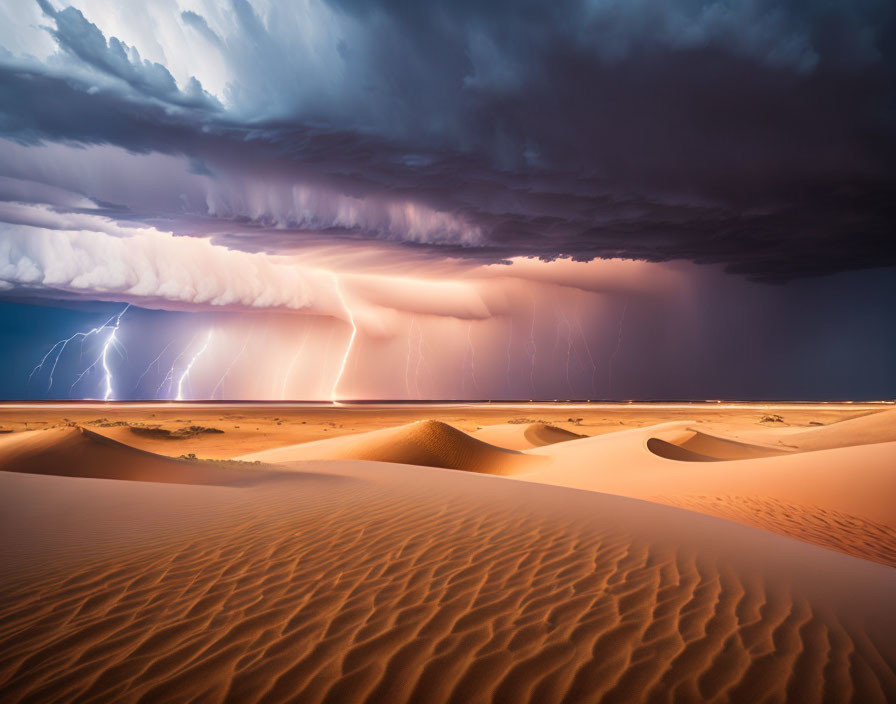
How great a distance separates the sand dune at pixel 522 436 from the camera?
83.2 ft

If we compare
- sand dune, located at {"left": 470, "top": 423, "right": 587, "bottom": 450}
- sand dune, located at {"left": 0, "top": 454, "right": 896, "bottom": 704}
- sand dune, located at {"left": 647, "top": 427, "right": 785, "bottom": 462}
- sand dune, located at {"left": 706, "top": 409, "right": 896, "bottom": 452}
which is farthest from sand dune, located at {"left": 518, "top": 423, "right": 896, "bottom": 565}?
sand dune, located at {"left": 706, "top": 409, "right": 896, "bottom": 452}

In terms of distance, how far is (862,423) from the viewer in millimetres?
23766

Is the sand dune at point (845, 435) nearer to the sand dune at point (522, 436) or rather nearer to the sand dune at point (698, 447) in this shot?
the sand dune at point (698, 447)

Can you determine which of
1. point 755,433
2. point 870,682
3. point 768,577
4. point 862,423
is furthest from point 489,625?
point 755,433

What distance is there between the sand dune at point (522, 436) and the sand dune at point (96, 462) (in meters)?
16.3

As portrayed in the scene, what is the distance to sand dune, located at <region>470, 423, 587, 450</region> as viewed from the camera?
998 inches

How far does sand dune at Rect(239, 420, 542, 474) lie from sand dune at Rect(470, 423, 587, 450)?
17.4ft

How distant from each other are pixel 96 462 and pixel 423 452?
34.0ft

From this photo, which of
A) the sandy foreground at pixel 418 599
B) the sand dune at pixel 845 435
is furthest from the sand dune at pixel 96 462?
the sand dune at pixel 845 435

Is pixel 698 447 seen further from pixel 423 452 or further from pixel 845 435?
pixel 423 452

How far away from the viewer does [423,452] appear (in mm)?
18656

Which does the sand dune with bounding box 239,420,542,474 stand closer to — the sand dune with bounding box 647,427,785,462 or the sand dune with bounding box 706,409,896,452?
the sand dune with bounding box 647,427,785,462

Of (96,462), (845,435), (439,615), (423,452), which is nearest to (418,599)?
(439,615)

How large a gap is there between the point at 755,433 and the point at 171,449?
1186 inches
